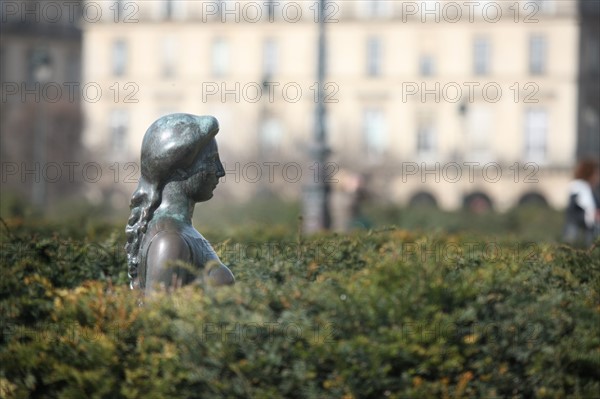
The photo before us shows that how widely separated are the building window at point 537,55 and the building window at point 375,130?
7463 millimetres

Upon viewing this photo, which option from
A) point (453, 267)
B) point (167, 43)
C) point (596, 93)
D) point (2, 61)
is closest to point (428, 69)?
point (596, 93)

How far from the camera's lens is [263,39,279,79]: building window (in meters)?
70.6

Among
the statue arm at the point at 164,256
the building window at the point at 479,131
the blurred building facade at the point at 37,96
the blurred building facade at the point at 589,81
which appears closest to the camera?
the statue arm at the point at 164,256

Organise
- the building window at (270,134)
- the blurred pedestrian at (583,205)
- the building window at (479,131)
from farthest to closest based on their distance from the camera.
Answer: the building window at (270,134), the building window at (479,131), the blurred pedestrian at (583,205)

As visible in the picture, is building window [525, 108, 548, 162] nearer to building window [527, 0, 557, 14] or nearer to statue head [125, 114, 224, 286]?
building window [527, 0, 557, 14]

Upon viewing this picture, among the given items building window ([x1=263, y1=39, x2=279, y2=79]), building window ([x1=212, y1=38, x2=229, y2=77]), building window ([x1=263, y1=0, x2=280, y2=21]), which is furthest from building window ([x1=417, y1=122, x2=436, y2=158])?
building window ([x1=212, y1=38, x2=229, y2=77])

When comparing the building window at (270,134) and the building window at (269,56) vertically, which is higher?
the building window at (269,56)

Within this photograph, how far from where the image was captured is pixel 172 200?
6609mm

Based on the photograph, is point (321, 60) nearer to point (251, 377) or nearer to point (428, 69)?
point (251, 377)

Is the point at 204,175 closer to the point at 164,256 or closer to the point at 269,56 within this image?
the point at 164,256

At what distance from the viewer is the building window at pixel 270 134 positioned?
6856 centimetres

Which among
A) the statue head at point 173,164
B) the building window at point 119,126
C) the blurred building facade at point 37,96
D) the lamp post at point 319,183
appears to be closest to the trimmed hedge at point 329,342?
the statue head at point 173,164

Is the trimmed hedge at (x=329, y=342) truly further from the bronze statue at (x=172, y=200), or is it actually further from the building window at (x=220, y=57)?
the building window at (x=220, y=57)

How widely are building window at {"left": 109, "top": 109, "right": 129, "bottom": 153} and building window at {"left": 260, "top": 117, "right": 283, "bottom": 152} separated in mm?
6909
